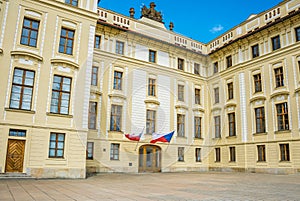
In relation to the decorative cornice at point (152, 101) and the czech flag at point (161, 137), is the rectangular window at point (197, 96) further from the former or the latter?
the czech flag at point (161, 137)

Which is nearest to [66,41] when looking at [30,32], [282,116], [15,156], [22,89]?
[30,32]

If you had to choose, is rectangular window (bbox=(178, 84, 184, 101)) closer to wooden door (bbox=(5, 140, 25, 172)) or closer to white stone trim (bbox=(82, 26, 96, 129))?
white stone trim (bbox=(82, 26, 96, 129))

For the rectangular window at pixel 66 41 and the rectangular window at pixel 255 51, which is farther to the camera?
the rectangular window at pixel 255 51

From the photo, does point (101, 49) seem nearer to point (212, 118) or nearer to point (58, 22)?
point (58, 22)

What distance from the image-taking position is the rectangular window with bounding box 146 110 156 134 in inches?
983

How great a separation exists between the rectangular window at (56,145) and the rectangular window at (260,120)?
17.1 m

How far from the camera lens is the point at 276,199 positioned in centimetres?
857

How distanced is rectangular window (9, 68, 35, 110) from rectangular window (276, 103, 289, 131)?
19.4m

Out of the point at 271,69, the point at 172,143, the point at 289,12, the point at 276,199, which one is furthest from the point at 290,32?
the point at 276,199

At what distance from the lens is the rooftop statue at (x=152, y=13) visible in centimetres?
2964

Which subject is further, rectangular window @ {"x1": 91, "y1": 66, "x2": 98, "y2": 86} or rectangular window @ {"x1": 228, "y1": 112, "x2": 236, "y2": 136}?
rectangular window @ {"x1": 228, "y1": 112, "x2": 236, "y2": 136}

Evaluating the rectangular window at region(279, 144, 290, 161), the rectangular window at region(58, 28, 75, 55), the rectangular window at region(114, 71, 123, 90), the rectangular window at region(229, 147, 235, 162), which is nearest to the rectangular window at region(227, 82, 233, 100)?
the rectangular window at region(229, 147, 235, 162)

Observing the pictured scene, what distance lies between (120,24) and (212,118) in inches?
540

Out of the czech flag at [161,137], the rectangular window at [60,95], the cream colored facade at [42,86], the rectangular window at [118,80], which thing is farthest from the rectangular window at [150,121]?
the rectangular window at [60,95]
